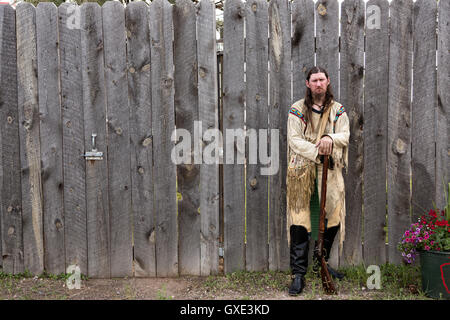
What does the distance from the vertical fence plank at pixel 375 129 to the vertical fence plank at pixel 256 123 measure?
881mm

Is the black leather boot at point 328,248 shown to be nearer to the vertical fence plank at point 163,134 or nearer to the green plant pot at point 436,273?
the green plant pot at point 436,273

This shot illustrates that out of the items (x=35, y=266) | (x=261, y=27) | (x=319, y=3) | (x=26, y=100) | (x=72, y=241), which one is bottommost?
(x=35, y=266)

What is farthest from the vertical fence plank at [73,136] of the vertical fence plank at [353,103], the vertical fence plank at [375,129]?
the vertical fence plank at [375,129]

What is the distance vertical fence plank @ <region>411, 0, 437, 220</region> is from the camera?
3022 millimetres

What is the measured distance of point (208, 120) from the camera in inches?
122

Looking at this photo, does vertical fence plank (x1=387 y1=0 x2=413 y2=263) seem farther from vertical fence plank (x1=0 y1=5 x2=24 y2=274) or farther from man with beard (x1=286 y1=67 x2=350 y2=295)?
vertical fence plank (x1=0 y1=5 x2=24 y2=274)

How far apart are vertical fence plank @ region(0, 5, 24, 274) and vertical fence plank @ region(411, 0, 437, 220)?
3.50 metres

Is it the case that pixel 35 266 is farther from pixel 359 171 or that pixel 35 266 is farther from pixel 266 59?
pixel 359 171

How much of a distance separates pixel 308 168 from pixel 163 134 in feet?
4.17

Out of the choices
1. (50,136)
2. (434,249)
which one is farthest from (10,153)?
(434,249)

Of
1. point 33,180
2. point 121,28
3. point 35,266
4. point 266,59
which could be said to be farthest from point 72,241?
point 266,59

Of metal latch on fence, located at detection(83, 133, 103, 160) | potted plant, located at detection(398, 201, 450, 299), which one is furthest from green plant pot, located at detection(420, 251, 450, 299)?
metal latch on fence, located at detection(83, 133, 103, 160)

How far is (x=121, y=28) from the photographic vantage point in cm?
305

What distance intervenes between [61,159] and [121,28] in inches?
49.8
